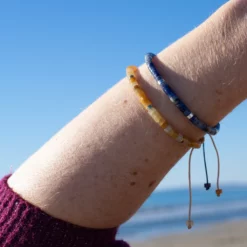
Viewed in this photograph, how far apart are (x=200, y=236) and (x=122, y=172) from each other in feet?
35.4

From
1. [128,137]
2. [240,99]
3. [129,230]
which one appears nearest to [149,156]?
[128,137]

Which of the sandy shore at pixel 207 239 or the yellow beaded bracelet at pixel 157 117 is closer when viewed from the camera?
the yellow beaded bracelet at pixel 157 117

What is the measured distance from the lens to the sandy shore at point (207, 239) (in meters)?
10.3

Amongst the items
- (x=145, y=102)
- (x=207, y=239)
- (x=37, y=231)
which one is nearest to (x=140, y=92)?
(x=145, y=102)

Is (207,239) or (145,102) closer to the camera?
(145,102)

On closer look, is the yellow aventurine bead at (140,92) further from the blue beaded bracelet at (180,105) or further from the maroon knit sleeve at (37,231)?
the maroon knit sleeve at (37,231)

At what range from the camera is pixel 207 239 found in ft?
35.9

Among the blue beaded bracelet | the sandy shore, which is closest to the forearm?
the blue beaded bracelet

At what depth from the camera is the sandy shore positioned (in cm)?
1029

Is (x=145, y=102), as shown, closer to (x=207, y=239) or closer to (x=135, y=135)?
(x=135, y=135)

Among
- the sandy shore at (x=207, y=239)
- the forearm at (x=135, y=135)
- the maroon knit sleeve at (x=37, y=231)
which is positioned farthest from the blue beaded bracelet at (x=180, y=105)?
the sandy shore at (x=207, y=239)

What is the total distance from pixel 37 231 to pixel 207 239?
1038 cm

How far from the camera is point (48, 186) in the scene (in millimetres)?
949

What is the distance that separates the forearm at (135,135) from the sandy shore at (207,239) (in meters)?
9.15
